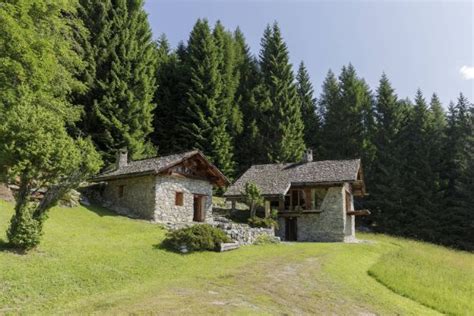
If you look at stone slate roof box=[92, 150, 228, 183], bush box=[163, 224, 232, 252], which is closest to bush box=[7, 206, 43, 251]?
bush box=[163, 224, 232, 252]

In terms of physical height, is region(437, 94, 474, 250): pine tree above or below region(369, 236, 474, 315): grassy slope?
above

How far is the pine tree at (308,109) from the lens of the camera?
155ft

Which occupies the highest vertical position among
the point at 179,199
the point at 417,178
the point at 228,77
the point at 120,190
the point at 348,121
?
the point at 228,77

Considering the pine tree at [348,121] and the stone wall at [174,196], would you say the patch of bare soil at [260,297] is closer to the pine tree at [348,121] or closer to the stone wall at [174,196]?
the stone wall at [174,196]

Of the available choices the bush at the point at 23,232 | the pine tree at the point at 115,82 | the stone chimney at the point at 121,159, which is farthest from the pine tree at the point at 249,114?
the bush at the point at 23,232

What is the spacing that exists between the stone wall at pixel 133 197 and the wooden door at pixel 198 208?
3793 mm

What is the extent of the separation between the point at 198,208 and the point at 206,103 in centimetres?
1422

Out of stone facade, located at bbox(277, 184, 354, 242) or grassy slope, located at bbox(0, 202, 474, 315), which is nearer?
grassy slope, located at bbox(0, 202, 474, 315)

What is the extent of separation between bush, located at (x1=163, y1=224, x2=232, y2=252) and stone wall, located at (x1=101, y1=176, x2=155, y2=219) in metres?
6.76

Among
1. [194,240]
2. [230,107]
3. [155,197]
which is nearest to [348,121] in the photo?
[230,107]

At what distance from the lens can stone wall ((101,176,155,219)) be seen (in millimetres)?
24469

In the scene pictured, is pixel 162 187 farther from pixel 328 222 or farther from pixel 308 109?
pixel 308 109

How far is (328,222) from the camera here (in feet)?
96.7

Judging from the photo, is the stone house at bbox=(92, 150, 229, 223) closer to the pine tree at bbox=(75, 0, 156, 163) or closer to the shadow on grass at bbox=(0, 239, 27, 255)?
the pine tree at bbox=(75, 0, 156, 163)
